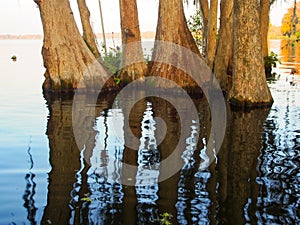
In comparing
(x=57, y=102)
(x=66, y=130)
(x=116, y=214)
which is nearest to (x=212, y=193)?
(x=116, y=214)

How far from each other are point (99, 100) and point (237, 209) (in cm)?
1089

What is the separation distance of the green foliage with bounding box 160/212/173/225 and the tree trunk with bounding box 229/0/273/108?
8.79 meters

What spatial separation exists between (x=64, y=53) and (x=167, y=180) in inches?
456

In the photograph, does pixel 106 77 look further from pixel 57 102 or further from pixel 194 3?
pixel 194 3

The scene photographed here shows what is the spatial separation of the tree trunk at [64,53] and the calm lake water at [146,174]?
526cm

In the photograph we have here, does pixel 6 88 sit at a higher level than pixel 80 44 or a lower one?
lower

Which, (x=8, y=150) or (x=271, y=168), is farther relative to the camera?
(x=8, y=150)

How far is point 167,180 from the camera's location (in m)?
6.25

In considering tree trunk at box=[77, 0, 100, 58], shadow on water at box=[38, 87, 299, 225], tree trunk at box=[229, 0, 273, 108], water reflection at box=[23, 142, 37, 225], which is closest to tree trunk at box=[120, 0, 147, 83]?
tree trunk at box=[77, 0, 100, 58]

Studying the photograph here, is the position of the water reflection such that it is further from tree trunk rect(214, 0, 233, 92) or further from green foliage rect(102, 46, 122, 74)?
green foliage rect(102, 46, 122, 74)

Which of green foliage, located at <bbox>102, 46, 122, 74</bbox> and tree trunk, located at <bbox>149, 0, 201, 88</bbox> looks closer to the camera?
tree trunk, located at <bbox>149, 0, 201, 88</bbox>

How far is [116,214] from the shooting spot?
16.4ft

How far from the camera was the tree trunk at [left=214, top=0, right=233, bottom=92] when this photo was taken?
1599cm

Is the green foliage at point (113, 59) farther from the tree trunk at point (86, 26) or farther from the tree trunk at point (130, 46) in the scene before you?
the tree trunk at point (86, 26)
